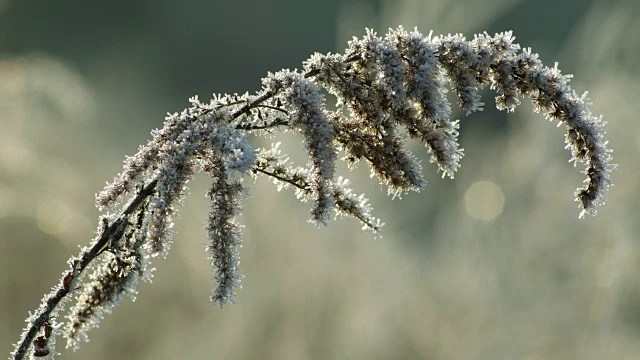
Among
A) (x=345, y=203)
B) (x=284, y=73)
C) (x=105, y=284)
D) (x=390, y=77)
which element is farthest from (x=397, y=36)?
(x=105, y=284)

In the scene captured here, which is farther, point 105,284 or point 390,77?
point 105,284

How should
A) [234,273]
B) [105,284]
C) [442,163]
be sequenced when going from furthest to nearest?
1. [105,284]
2. [442,163]
3. [234,273]

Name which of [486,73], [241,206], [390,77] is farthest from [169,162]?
[486,73]

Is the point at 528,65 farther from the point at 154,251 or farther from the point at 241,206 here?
the point at 154,251


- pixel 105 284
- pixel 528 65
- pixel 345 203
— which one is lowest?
pixel 105 284

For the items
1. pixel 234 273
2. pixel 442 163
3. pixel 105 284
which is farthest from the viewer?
pixel 105 284

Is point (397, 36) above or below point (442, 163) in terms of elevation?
above
